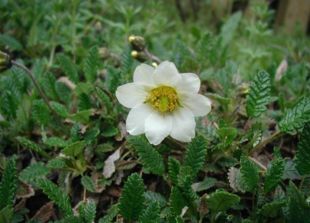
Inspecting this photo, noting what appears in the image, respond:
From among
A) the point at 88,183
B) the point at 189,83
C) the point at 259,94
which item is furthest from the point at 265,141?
the point at 88,183

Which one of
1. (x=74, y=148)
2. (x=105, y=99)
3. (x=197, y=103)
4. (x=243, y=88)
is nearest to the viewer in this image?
(x=197, y=103)

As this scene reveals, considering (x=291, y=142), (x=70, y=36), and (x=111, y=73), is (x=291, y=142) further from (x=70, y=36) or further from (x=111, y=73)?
(x=70, y=36)

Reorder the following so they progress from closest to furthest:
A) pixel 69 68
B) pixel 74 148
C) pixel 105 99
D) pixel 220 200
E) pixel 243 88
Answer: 1. pixel 220 200
2. pixel 74 148
3. pixel 105 99
4. pixel 243 88
5. pixel 69 68

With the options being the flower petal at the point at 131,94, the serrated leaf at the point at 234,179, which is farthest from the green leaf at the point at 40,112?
the serrated leaf at the point at 234,179

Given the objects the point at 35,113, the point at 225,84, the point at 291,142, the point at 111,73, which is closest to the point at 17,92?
the point at 35,113

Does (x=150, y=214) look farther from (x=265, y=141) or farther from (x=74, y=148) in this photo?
(x=265, y=141)
